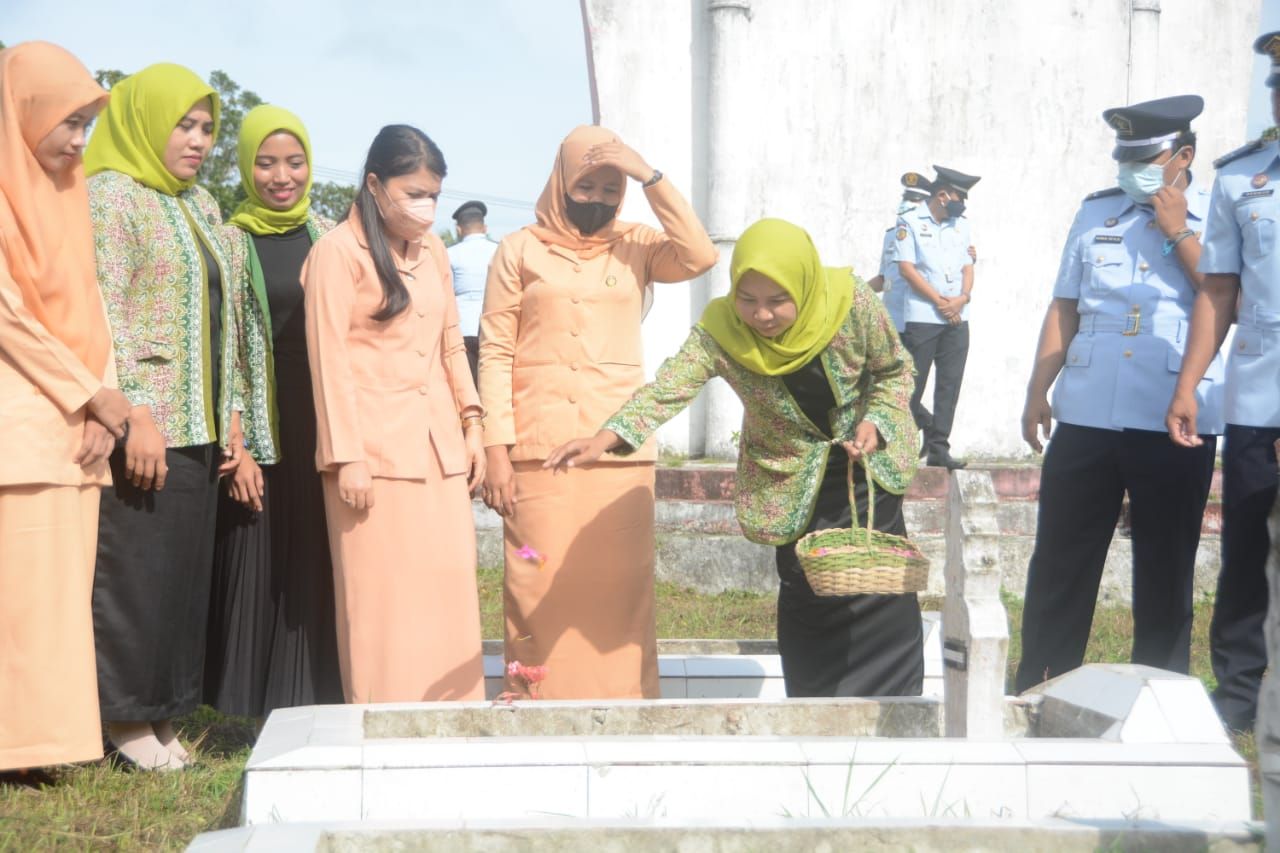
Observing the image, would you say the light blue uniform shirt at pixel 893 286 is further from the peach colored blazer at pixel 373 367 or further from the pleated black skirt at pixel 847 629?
the peach colored blazer at pixel 373 367

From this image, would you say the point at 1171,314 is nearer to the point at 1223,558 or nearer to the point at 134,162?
the point at 1223,558

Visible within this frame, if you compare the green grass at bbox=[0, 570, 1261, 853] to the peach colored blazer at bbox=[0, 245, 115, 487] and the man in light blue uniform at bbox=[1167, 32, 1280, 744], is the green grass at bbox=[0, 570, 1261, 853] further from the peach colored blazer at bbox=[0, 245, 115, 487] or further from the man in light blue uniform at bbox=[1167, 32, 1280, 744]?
the peach colored blazer at bbox=[0, 245, 115, 487]

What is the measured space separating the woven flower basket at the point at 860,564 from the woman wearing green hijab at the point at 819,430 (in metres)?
0.29

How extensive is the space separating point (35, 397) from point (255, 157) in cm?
110

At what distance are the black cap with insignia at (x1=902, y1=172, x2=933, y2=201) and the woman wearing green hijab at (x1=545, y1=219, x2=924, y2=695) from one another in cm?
450

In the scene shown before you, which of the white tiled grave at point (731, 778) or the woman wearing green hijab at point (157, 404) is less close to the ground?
the woman wearing green hijab at point (157, 404)

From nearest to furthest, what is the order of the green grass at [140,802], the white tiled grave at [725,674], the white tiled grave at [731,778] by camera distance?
the white tiled grave at [731,778] → the green grass at [140,802] → the white tiled grave at [725,674]

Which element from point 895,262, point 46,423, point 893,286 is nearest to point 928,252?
point 895,262

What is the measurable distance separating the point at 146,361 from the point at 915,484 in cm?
454

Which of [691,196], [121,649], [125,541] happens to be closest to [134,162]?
[125,541]

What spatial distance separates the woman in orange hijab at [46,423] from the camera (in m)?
3.69

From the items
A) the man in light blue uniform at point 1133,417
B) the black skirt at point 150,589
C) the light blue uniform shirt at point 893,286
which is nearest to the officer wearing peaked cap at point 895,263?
the light blue uniform shirt at point 893,286

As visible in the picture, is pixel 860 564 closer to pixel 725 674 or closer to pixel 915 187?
pixel 725 674

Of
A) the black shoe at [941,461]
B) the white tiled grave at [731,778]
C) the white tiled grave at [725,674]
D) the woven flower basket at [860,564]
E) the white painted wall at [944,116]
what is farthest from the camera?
the black shoe at [941,461]
